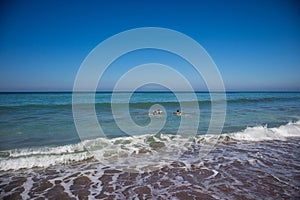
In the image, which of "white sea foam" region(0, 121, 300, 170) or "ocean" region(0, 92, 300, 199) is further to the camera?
"white sea foam" region(0, 121, 300, 170)

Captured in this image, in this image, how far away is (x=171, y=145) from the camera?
8789 millimetres

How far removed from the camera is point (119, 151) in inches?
311

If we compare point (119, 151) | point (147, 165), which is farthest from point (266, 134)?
point (119, 151)

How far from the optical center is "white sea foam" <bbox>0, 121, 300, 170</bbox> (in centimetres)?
658

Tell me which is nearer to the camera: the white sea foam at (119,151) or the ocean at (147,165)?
the ocean at (147,165)

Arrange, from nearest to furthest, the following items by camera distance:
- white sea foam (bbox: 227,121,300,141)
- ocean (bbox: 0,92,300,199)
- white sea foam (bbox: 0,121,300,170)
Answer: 1. ocean (bbox: 0,92,300,199)
2. white sea foam (bbox: 0,121,300,170)
3. white sea foam (bbox: 227,121,300,141)

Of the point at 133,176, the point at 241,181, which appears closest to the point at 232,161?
the point at 241,181

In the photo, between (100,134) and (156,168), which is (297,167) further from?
(100,134)

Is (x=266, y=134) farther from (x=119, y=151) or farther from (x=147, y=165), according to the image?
(x=119, y=151)

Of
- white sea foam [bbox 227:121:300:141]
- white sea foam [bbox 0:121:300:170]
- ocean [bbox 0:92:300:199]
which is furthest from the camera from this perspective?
white sea foam [bbox 227:121:300:141]

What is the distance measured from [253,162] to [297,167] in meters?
1.25

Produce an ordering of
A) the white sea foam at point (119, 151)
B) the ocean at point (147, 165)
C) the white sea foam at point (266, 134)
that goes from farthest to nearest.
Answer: the white sea foam at point (266, 134) < the white sea foam at point (119, 151) < the ocean at point (147, 165)

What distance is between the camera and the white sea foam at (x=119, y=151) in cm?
658

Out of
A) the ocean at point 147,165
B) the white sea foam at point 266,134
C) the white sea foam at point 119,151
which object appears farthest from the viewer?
the white sea foam at point 266,134
